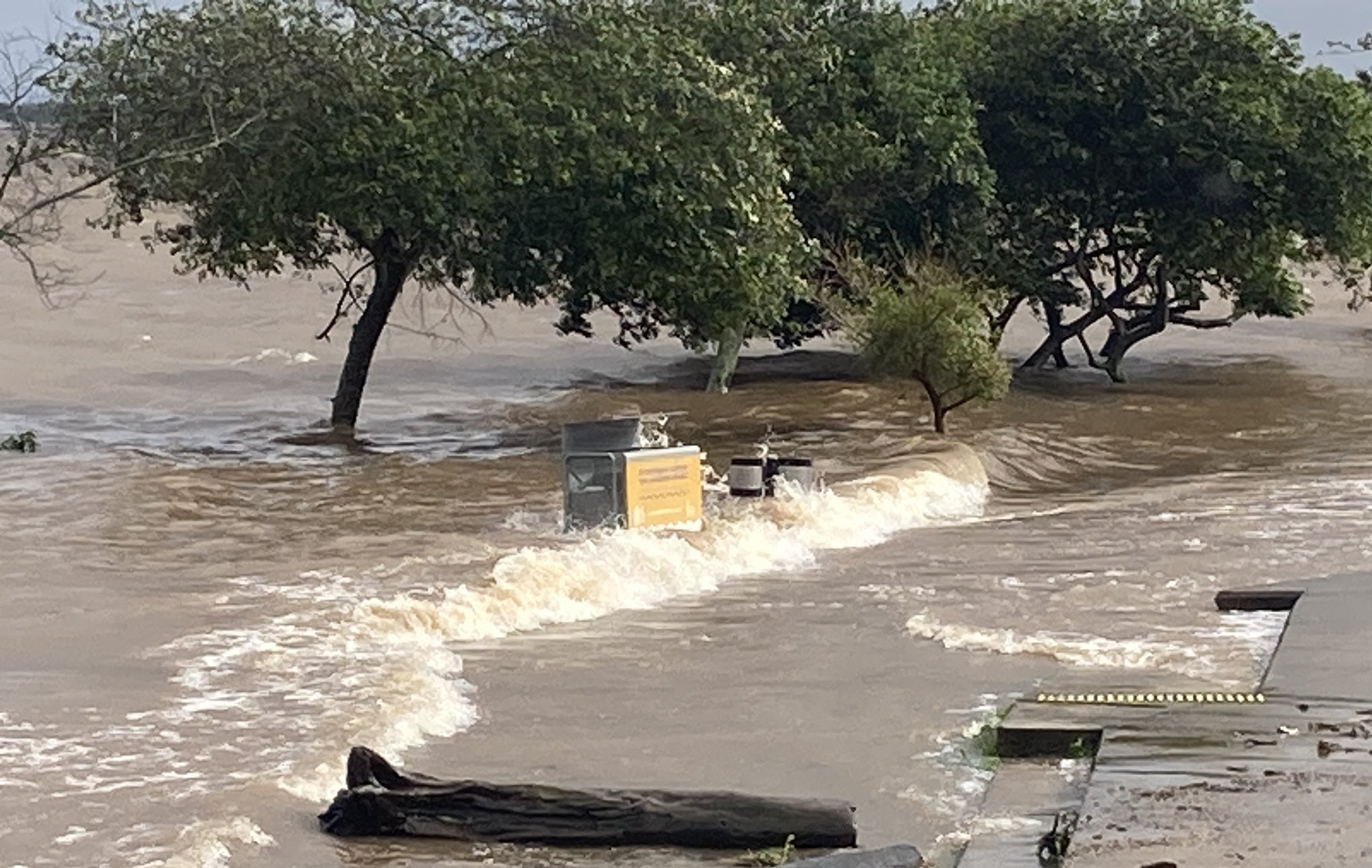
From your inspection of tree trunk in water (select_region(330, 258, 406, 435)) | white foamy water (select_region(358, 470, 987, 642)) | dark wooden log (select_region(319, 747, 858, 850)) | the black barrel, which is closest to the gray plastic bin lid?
white foamy water (select_region(358, 470, 987, 642))

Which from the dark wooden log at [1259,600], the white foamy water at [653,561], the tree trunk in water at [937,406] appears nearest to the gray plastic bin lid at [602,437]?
the white foamy water at [653,561]

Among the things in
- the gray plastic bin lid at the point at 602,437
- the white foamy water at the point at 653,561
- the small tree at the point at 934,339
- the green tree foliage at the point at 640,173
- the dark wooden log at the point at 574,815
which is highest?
the green tree foliage at the point at 640,173

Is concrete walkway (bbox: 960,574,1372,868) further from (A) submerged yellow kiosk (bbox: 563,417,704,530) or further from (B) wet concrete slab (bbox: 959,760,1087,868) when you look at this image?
(A) submerged yellow kiosk (bbox: 563,417,704,530)

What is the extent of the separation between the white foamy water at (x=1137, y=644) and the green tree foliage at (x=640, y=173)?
11189 millimetres

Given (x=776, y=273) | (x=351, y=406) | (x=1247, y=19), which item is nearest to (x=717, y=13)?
(x=776, y=273)

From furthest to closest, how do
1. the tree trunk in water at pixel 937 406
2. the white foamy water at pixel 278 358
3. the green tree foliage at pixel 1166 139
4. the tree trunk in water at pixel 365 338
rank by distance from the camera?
the white foamy water at pixel 278 358 → the green tree foliage at pixel 1166 139 → the tree trunk in water at pixel 365 338 → the tree trunk in water at pixel 937 406

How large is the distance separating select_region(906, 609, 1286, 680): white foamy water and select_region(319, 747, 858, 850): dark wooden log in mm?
4107

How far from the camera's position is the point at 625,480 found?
60.3 feet

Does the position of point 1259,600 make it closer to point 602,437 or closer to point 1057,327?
point 602,437

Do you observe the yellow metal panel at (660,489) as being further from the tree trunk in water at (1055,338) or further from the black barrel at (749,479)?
the tree trunk in water at (1055,338)

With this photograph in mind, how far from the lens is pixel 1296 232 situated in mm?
35062

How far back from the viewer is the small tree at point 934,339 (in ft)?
83.8

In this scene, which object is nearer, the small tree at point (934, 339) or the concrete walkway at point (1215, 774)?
the concrete walkway at point (1215, 774)

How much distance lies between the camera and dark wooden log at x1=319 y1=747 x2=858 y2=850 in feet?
28.3
